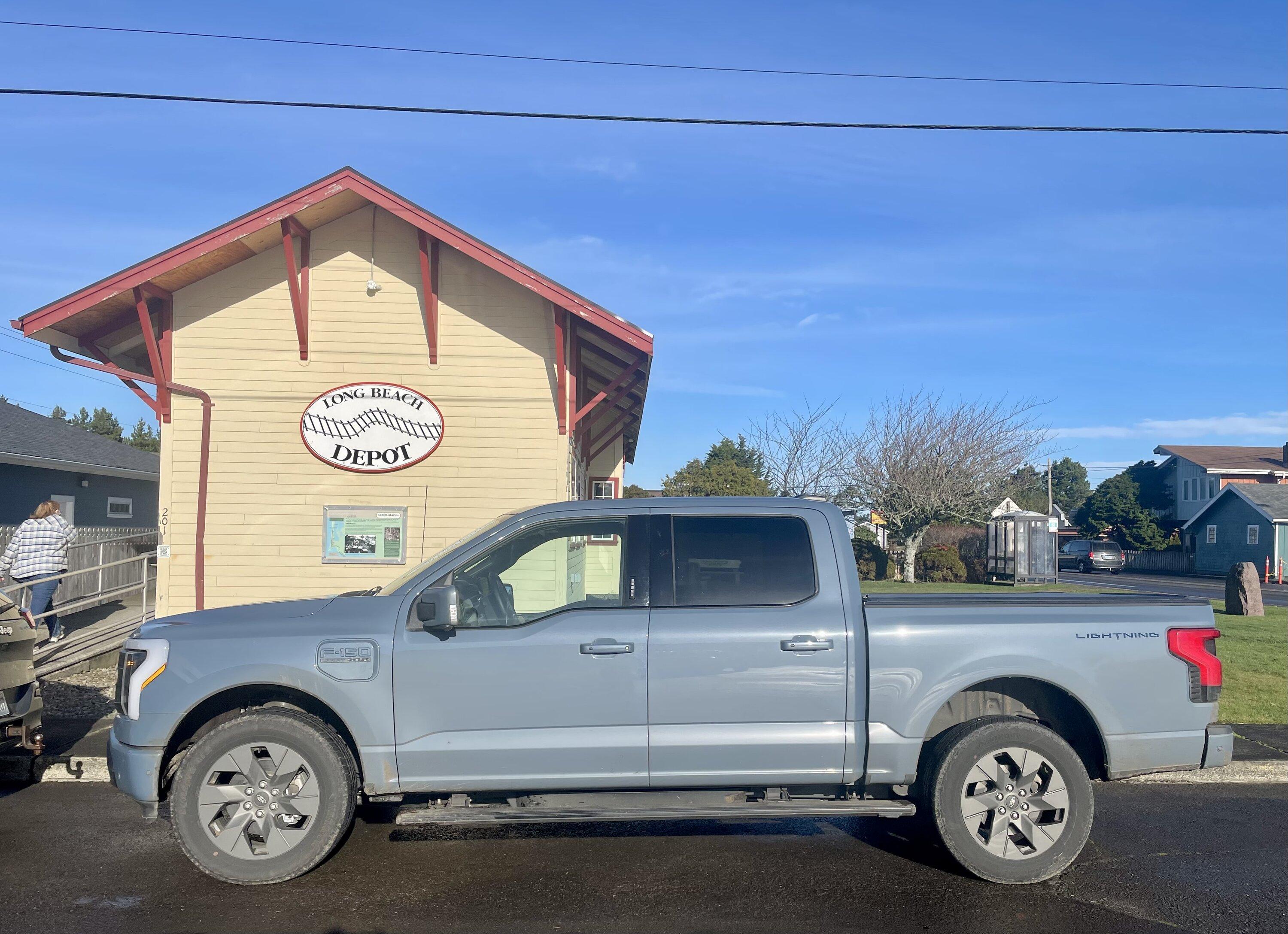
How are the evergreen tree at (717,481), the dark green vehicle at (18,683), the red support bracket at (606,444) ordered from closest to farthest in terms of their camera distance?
the dark green vehicle at (18,683) < the red support bracket at (606,444) < the evergreen tree at (717,481)

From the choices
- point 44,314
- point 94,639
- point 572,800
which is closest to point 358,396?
point 44,314

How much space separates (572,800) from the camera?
4.94 meters

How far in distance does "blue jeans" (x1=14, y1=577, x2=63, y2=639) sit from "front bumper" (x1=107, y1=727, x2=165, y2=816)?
779 cm

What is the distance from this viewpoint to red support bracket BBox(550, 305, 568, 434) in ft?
35.1

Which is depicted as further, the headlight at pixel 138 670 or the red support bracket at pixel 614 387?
the red support bracket at pixel 614 387

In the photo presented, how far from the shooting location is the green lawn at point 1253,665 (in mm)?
9031

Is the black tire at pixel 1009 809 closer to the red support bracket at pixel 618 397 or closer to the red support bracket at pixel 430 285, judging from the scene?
the red support bracket at pixel 618 397

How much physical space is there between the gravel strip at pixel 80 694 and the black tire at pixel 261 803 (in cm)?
491

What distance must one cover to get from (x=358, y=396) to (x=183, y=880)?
664cm

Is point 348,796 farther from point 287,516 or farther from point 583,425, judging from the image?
point 583,425

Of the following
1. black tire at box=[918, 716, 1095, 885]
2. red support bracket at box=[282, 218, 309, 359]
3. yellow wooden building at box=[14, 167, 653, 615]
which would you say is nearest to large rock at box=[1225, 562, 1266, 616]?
yellow wooden building at box=[14, 167, 653, 615]

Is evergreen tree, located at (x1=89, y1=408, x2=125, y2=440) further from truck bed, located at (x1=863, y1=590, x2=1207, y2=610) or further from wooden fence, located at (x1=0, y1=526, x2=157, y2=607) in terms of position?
truck bed, located at (x1=863, y1=590, x2=1207, y2=610)

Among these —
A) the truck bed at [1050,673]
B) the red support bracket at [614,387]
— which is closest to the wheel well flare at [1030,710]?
the truck bed at [1050,673]

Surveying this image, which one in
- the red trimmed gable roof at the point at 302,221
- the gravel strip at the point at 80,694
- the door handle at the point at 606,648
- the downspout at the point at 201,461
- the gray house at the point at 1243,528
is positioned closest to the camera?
the door handle at the point at 606,648
